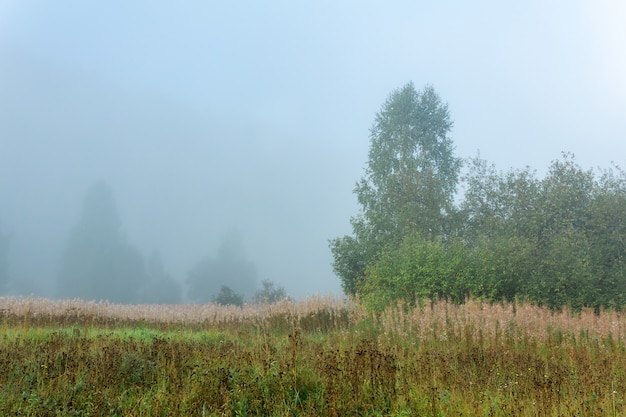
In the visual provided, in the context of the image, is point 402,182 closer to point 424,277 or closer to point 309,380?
point 424,277

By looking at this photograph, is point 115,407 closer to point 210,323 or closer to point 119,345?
point 119,345

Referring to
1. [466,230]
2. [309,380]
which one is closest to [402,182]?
[466,230]

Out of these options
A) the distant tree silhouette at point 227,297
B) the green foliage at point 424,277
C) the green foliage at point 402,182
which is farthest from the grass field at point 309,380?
the distant tree silhouette at point 227,297

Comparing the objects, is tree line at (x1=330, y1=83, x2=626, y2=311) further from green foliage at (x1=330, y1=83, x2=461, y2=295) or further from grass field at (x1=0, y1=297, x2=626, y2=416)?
grass field at (x1=0, y1=297, x2=626, y2=416)

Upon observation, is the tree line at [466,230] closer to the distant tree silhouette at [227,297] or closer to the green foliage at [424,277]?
the green foliage at [424,277]

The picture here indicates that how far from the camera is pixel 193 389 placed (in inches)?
244

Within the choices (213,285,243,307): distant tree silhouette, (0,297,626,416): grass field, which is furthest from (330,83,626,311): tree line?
(213,285,243,307): distant tree silhouette

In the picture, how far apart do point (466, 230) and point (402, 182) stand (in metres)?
4.56

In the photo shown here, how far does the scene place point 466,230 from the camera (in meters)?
28.0

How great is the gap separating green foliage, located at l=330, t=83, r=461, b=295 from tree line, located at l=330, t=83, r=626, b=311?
0.06 m

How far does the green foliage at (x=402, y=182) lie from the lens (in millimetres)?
27875

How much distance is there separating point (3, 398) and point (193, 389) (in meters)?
2.37

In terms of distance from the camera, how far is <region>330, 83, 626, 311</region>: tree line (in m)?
21.1

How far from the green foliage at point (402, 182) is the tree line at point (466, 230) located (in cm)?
6
